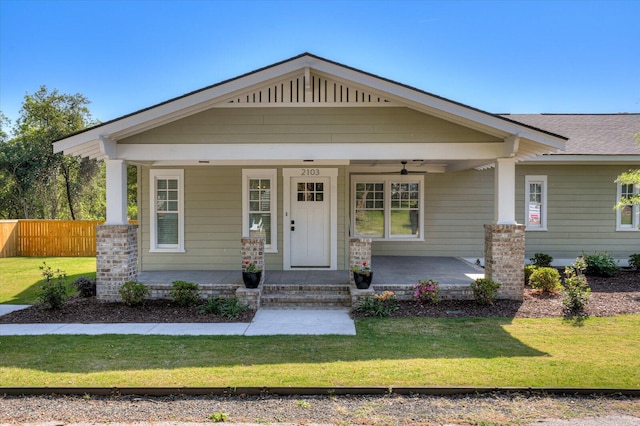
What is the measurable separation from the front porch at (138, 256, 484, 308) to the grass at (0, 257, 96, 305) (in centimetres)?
268

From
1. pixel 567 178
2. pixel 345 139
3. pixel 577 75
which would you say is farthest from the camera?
pixel 577 75

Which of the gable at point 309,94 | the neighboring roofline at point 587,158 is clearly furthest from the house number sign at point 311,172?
the neighboring roofline at point 587,158

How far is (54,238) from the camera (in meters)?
17.5

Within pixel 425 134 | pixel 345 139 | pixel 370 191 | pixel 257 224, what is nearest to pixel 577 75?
pixel 370 191

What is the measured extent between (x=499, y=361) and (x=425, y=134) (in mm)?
4397

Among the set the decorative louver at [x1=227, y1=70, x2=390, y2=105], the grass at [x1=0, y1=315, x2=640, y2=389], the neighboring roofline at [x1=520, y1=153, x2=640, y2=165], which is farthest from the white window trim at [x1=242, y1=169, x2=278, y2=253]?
the neighboring roofline at [x1=520, y1=153, x2=640, y2=165]

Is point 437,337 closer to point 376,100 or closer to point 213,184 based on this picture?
point 376,100

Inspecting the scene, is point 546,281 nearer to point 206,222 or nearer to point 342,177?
point 342,177

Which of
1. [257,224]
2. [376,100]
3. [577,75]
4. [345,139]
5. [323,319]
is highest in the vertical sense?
[577,75]

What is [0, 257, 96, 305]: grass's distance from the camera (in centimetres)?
916

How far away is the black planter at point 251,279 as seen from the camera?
762cm

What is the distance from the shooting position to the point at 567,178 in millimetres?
11789

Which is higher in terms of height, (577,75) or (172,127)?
(577,75)

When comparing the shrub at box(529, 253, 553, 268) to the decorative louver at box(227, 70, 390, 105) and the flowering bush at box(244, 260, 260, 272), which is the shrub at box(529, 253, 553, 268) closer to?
the decorative louver at box(227, 70, 390, 105)
